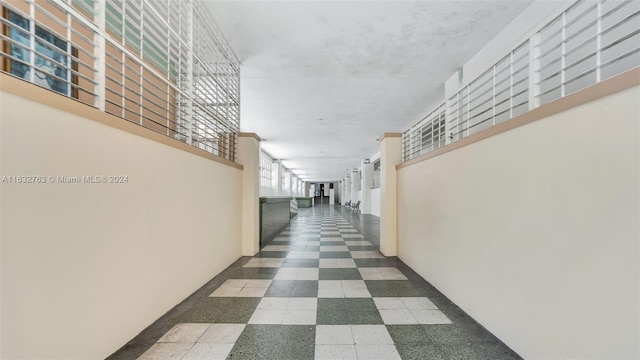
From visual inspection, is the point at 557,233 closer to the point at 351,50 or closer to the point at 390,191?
the point at 390,191

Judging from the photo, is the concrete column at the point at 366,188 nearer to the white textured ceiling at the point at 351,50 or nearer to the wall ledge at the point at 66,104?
the white textured ceiling at the point at 351,50

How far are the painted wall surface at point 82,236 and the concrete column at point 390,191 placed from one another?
3129mm

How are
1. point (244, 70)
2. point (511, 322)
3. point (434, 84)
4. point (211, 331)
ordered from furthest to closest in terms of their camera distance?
point (434, 84), point (244, 70), point (211, 331), point (511, 322)

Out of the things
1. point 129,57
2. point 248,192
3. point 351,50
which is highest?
point 351,50

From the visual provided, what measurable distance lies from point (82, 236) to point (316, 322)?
1.72 meters

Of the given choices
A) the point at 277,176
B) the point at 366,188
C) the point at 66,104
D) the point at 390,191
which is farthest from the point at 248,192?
the point at 277,176

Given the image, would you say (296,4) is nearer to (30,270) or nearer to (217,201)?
(217,201)

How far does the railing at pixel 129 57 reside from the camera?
1.53 metres

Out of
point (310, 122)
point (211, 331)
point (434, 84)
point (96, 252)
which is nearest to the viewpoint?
point (96, 252)

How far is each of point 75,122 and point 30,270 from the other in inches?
31.3

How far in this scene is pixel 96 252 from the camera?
1529mm

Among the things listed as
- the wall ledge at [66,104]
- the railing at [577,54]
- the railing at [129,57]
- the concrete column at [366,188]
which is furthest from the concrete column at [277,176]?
the wall ledge at [66,104]

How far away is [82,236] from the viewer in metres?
1.45

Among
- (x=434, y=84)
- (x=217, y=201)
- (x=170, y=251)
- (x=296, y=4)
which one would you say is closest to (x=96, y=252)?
(x=170, y=251)
